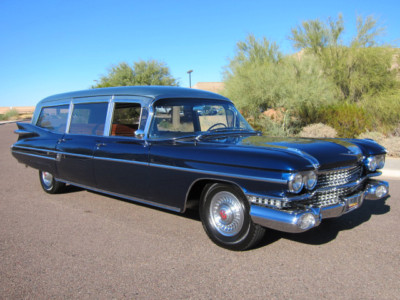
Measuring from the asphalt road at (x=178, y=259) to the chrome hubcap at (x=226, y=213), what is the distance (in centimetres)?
24

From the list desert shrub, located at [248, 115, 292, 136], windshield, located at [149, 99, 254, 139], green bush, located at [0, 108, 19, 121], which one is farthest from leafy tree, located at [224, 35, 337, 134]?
green bush, located at [0, 108, 19, 121]

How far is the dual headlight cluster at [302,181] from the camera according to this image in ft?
10.3

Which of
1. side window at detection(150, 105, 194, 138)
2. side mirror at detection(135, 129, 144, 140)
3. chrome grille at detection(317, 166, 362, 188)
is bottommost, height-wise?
chrome grille at detection(317, 166, 362, 188)

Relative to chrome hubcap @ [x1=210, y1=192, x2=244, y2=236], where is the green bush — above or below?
below

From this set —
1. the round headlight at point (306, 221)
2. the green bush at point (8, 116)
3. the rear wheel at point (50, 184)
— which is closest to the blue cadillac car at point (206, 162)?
the round headlight at point (306, 221)

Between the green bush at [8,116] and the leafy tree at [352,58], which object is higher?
the leafy tree at [352,58]

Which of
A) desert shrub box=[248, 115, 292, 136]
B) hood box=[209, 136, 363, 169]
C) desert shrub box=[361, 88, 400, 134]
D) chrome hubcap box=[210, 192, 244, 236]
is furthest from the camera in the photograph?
desert shrub box=[361, 88, 400, 134]

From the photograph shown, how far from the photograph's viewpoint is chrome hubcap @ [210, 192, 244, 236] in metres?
3.62

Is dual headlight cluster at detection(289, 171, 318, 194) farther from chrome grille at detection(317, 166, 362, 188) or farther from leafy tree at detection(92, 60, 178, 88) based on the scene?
leafy tree at detection(92, 60, 178, 88)

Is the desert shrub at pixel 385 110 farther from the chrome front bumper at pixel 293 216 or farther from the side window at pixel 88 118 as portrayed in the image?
the side window at pixel 88 118

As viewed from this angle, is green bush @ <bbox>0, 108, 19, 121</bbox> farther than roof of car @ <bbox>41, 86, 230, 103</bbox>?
Yes

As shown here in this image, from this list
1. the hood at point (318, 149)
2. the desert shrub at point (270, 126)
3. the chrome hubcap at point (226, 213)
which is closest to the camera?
the hood at point (318, 149)

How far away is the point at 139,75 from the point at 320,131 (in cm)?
2189

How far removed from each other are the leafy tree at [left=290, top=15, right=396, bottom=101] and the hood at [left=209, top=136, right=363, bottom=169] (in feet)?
45.5
